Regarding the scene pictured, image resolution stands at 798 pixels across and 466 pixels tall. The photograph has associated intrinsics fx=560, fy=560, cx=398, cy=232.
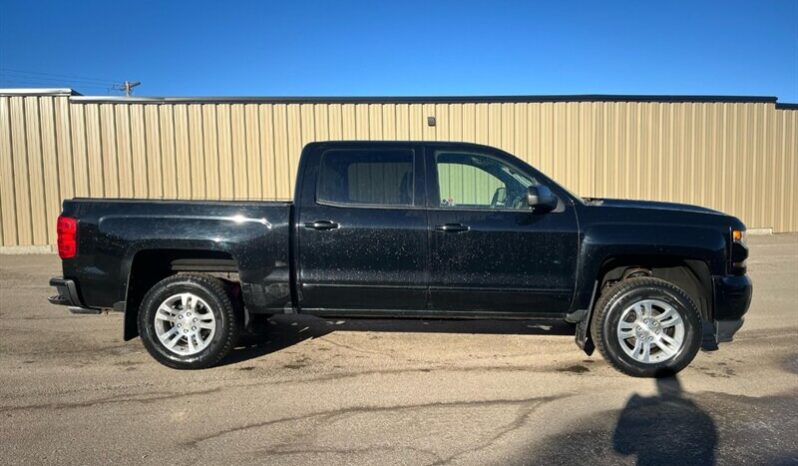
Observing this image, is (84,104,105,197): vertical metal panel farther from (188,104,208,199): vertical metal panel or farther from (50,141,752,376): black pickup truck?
(50,141,752,376): black pickup truck

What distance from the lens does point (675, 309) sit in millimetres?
4496

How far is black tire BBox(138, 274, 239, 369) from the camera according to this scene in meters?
4.68

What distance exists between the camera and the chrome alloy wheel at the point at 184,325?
4703mm

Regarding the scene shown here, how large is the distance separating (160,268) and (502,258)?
303 cm

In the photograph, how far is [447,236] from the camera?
461cm

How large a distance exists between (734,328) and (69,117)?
13.4m

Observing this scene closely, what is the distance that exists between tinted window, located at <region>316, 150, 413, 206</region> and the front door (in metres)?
0.31

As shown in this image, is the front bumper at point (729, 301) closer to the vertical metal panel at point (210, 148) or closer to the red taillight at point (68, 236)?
the red taillight at point (68, 236)

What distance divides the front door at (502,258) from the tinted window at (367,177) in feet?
1.03

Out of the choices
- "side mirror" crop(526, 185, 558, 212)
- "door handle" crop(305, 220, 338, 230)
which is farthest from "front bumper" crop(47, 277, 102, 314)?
"side mirror" crop(526, 185, 558, 212)

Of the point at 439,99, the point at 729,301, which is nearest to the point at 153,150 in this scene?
the point at 439,99

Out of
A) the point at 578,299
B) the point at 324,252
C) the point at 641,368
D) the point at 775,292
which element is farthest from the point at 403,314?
the point at 775,292

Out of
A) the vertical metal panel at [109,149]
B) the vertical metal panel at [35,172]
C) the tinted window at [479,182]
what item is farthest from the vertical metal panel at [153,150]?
the tinted window at [479,182]

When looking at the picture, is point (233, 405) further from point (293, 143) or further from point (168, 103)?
point (168, 103)
